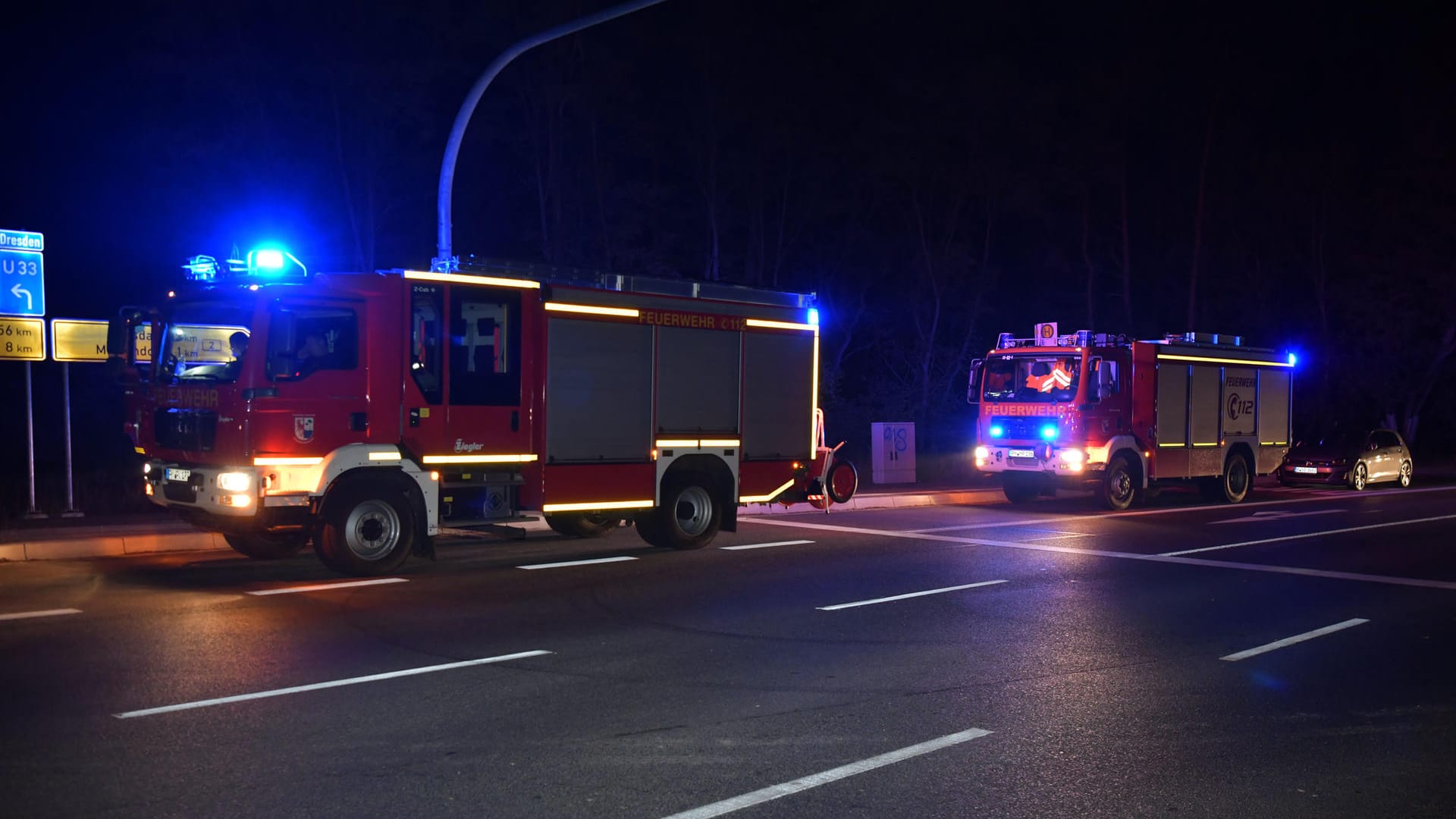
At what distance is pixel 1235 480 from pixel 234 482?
19757mm

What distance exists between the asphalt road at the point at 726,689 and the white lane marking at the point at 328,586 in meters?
0.07

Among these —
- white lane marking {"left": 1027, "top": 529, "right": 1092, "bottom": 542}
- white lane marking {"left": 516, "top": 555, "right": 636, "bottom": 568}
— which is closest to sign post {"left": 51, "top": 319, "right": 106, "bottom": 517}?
white lane marking {"left": 516, "top": 555, "right": 636, "bottom": 568}

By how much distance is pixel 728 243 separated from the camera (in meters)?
36.9

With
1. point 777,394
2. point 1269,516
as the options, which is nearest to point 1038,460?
point 1269,516

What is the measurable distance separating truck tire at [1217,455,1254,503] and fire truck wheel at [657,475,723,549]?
1339 centimetres

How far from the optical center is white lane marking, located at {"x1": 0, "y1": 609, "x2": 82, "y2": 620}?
9.54m

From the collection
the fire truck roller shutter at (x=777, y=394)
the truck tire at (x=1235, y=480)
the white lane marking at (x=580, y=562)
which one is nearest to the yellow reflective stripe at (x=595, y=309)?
the fire truck roller shutter at (x=777, y=394)

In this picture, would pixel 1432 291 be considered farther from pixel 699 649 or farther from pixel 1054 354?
pixel 699 649

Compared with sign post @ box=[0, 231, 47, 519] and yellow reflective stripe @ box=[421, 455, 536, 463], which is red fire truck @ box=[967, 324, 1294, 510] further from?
sign post @ box=[0, 231, 47, 519]

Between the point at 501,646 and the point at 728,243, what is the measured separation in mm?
28993

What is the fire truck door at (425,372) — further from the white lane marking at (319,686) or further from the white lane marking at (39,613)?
the white lane marking at (319,686)

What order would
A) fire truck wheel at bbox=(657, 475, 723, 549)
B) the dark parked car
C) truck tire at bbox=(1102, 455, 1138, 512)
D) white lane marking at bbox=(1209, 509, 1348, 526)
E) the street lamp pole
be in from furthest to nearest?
the dark parked car < truck tire at bbox=(1102, 455, 1138, 512) < white lane marking at bbox=(1209, 509, 1348, 526) < the street lamp pole < fire truck wheel at bbox=(657, 475, 723, 549)

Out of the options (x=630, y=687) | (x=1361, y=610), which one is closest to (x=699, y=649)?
(x=630, y=687)

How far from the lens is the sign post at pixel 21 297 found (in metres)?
15.5
